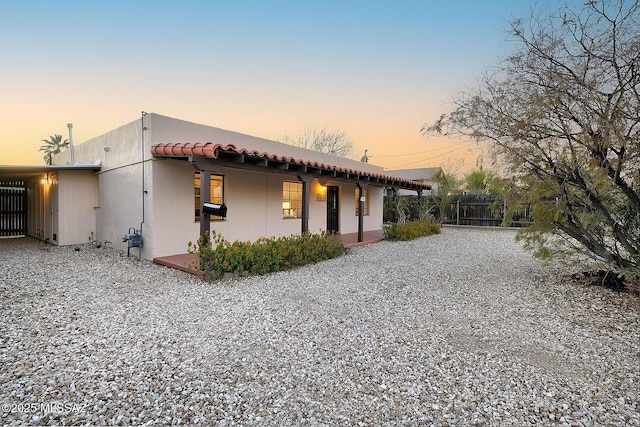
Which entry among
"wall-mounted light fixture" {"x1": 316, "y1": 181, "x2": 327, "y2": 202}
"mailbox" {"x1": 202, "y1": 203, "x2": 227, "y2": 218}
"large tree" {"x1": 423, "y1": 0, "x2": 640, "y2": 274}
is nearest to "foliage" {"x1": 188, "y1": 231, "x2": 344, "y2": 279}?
"mailbox" {"x1": 202, "y1": 203, "x2": 227, "y2": 218}

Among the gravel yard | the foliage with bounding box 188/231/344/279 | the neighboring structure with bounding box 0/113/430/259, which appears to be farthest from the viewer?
the neighboring structure with bounding box 0/113/430/259

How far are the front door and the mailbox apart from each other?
6593 millimetres

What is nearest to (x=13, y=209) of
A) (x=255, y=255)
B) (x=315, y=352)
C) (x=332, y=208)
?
(x=255, y=255)

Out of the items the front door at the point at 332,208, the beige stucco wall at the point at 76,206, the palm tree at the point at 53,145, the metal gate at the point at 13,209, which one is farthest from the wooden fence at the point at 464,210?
the palm tree at the point at 53,145

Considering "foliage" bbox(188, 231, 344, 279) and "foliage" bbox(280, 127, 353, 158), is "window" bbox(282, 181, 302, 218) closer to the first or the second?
"foliage" bbox(188, 231, 344, 279)

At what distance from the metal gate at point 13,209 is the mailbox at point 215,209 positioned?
11.0m

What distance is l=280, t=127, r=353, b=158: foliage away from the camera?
25172mm

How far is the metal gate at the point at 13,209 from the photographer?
1138 cm

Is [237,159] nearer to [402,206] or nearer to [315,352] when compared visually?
[315,352]

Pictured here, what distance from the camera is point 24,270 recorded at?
5.87 metres

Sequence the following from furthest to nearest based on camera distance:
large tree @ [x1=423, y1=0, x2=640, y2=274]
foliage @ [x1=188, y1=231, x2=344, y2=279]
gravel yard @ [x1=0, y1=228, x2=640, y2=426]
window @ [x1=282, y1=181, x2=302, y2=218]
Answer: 1. window @ [x1=282, y1=181, x2=302, y2=218]
2. foliage @ [x1=188, y1=231, x2=344, y2=279]
3. large tree @ [x1=423, y1=0, x2=640, y2=274]
4. gravel yard @ [x1=0, y1=228, x2=640, y2=426]

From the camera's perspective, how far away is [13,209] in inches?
457

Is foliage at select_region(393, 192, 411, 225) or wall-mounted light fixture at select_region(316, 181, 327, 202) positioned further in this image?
foliage at select_region(393, 192, 411, 225)

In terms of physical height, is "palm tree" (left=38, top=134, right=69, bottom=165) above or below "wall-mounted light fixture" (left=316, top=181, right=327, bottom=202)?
above
